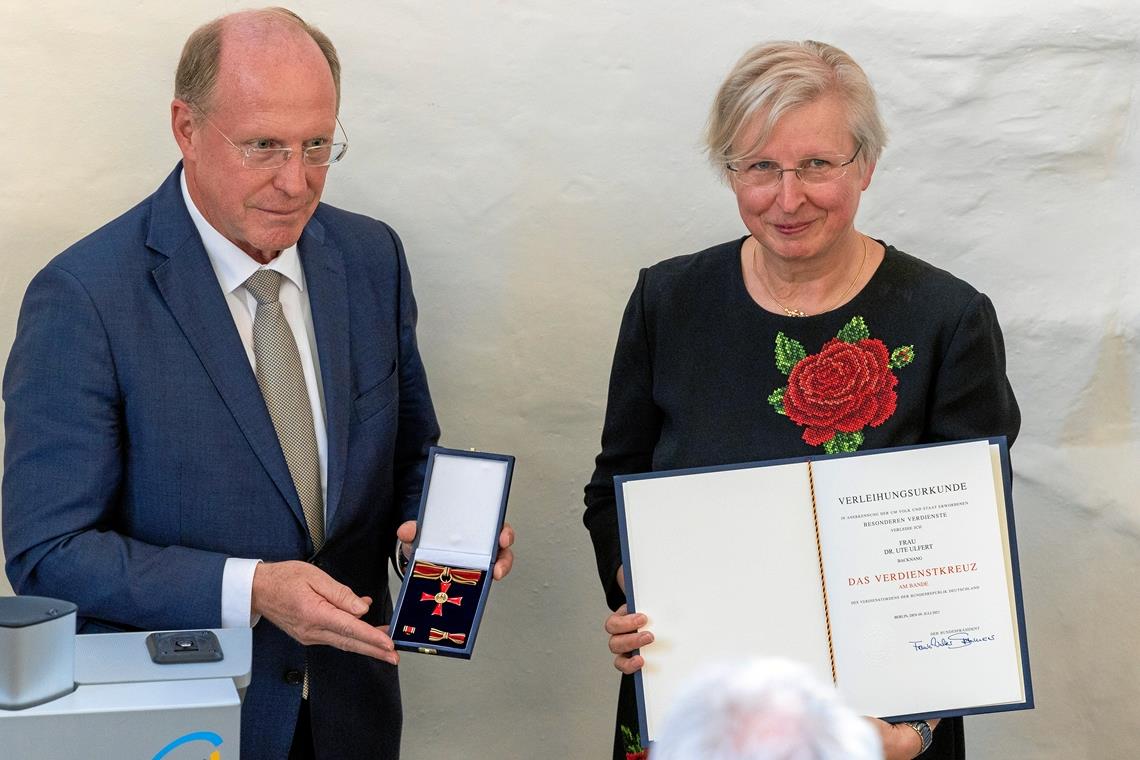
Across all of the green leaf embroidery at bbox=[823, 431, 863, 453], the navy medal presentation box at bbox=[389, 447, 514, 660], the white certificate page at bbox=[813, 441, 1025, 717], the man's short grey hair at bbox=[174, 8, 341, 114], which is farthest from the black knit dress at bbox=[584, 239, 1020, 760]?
the man's short grey hair at bbox=[174, 8, 341, 114]

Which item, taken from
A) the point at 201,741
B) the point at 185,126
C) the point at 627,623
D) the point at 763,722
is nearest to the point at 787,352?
the point at 627,623

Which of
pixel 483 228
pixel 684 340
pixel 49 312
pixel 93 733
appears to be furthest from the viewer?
pixel 483 228

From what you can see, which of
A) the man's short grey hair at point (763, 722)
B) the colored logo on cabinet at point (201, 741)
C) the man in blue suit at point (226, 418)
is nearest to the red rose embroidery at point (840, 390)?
the man in blue suit at point (226, 418)

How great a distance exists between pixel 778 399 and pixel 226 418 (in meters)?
0.97

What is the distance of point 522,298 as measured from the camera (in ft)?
10.9

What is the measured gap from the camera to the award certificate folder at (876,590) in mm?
2160

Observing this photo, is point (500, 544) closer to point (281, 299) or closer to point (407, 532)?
point (407, 532)

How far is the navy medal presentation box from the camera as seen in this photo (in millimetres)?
2311

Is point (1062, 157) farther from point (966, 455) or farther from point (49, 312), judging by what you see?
point (49, 312)

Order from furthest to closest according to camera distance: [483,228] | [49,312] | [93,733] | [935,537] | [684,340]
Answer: [483,228], [684,340], [49,312], [935,537], [93,733]

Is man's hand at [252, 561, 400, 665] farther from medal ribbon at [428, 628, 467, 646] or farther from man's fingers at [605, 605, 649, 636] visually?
man's fingers at [605, 605, 649, 636]

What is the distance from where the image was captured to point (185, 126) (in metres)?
2.43

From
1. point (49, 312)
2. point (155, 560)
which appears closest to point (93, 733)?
point (155, 560)

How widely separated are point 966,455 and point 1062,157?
4.65 feet
